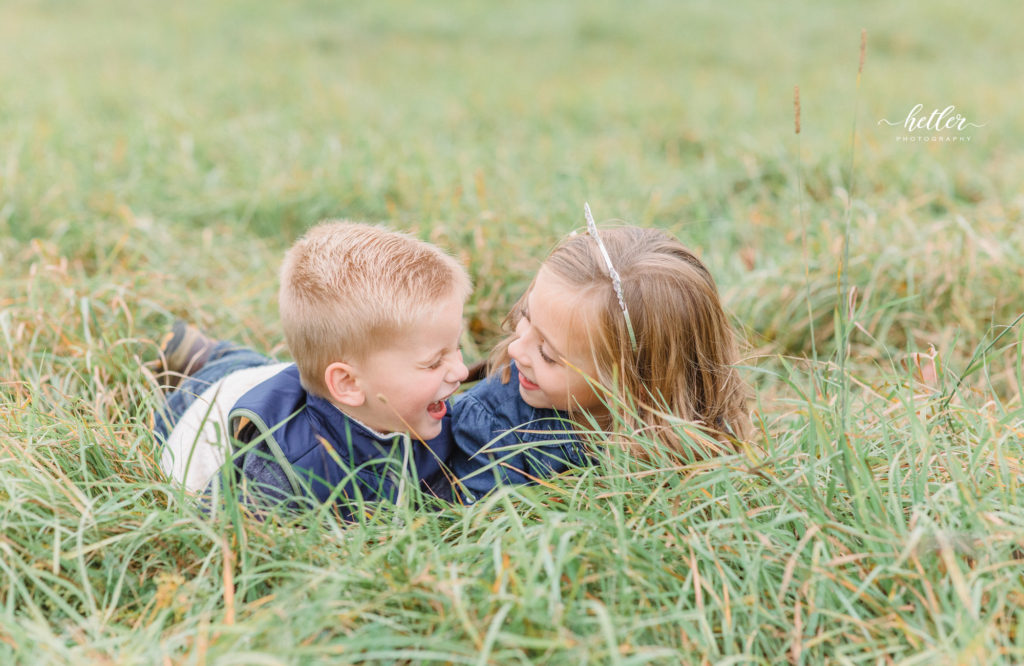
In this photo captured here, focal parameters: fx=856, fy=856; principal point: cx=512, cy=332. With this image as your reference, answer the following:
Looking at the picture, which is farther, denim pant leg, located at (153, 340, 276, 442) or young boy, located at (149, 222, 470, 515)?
denim pant leg, located at (153, 340, 276, 442)

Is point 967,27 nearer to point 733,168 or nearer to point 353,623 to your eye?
point 733,168

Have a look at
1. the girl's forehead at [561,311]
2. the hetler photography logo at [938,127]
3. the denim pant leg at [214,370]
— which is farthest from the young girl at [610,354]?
the hetler photography logo at [938,127]

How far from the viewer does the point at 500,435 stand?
2238 mm

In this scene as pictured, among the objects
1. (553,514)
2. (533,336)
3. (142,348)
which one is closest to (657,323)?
(533,336)

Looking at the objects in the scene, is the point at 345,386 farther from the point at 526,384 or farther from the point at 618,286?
the point at 618,286

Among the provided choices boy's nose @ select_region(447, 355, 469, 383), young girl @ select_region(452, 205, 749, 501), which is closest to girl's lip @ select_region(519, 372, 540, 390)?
young girl @ select_region(452, 205, 749, 501)

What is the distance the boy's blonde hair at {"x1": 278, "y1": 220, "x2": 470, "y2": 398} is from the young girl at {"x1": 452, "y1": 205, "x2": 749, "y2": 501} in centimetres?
30

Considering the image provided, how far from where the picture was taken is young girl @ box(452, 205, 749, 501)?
86.6 inches

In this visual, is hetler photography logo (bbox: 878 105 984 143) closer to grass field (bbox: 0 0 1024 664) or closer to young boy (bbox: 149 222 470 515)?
grass field (bbox: 0 0 1024 664)

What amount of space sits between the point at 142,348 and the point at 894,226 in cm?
304

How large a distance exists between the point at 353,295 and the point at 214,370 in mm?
847

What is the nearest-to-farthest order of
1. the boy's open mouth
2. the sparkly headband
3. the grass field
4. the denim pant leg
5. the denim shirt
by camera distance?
the grass field
the sparkly headband
the denim shirt
the boy's open mouth
the denim pant leg

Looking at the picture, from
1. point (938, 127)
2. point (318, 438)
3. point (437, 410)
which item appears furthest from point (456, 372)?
point (938, 127)

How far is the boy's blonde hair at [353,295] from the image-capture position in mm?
2231
